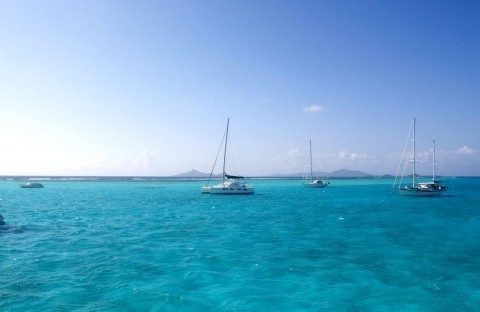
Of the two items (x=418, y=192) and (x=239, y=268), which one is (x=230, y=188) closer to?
(x=418, y=192)

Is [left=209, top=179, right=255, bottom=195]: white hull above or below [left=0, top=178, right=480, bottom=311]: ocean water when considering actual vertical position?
above

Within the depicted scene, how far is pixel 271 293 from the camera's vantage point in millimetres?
16188

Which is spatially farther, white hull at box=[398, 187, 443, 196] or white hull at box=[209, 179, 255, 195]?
white hull at box=[209, 179, 255, 195]

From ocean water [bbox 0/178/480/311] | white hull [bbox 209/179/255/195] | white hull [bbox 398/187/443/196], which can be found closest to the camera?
ocean water [bbox 0/178/480/311]

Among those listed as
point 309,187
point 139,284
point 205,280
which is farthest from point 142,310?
point 309,187

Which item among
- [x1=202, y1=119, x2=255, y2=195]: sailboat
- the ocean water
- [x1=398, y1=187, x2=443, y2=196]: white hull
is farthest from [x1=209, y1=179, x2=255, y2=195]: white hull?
the ocean water

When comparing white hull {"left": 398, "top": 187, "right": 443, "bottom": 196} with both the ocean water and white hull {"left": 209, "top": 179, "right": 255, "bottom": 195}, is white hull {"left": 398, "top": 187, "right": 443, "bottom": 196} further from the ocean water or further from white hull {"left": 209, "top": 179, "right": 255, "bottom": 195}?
the ocean water

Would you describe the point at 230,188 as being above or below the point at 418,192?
above

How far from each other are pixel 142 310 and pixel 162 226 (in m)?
23.2

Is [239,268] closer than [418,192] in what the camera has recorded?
Yes


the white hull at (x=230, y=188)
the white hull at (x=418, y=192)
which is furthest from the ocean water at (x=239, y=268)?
the white hull at (x=230, y=188)

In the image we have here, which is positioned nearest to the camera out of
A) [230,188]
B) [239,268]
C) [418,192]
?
[239,268]

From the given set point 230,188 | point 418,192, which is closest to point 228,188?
point 230,188

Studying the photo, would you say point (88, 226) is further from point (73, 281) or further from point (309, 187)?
point (309, 187)
